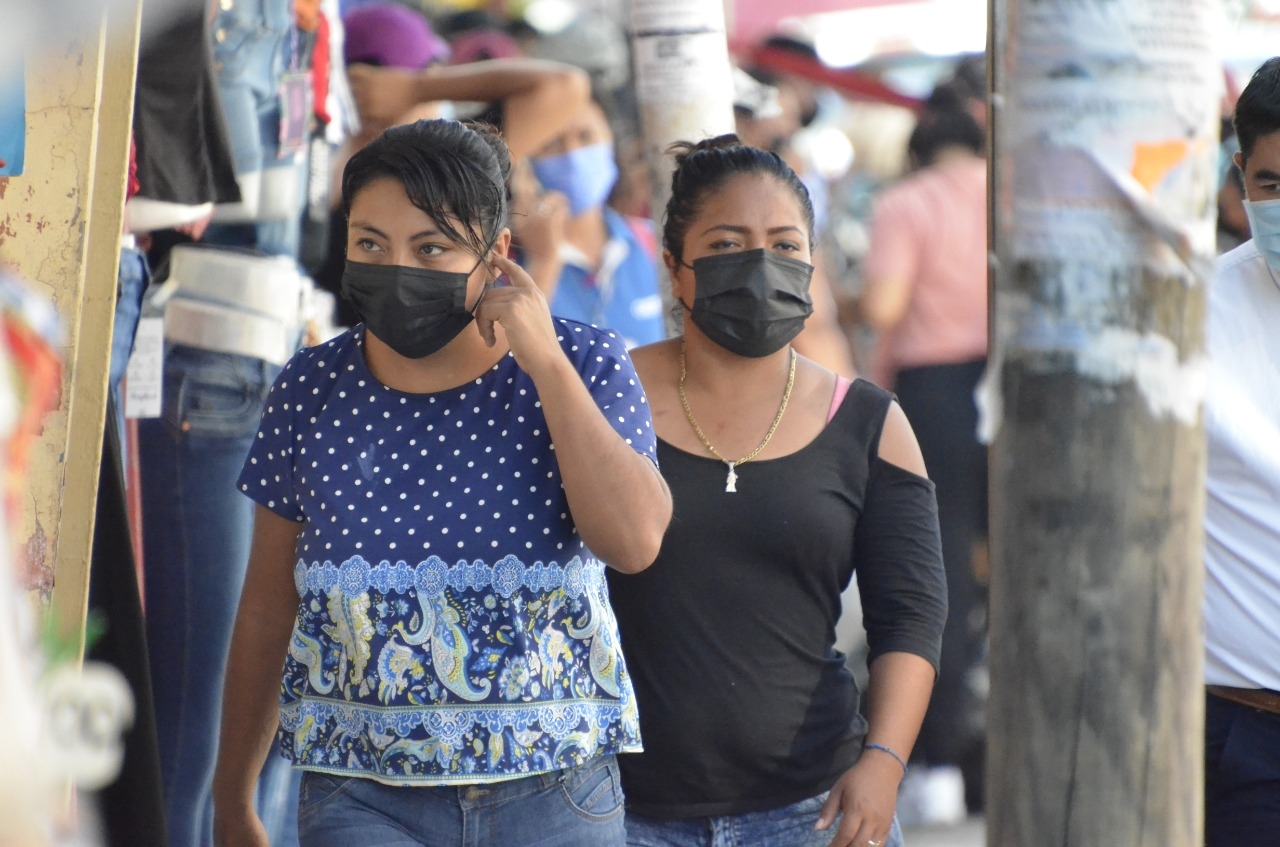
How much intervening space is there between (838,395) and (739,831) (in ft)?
2.67

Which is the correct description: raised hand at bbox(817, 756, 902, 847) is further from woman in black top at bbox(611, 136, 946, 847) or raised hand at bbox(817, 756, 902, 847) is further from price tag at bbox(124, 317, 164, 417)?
price tag at bbox(124, 317, 164, 417)

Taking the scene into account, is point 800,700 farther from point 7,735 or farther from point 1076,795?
point 7,735

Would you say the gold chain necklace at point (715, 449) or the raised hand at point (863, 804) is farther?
the gold chain necklace at point (715, 449)

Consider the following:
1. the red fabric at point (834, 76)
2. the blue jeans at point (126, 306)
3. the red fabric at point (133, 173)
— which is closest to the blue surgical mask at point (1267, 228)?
the blue jeans at point (126, 306)

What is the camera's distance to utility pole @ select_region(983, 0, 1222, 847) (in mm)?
1787

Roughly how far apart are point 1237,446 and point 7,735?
7.77 ft

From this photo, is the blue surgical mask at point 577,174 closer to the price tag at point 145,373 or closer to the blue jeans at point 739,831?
the price tag at point 145,373

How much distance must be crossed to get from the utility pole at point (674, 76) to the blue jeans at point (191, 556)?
1132mm

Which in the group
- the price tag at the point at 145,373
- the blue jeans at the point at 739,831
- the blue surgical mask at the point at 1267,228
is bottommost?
the blue jeans at the point at 739,831

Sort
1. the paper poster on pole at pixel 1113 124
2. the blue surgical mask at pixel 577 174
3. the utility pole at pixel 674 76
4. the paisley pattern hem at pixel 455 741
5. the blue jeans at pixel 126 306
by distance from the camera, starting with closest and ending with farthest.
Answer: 1. the paper poster on pole at pixel 1113 124
2. the paisley pattern hem at pixel 455 741
3. the blue jeans at pixel 126 306
4. the utility pole at pixel 674 76
5. the blue surgical mask at pixel 577 174

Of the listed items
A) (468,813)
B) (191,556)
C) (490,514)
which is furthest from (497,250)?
(191,556)

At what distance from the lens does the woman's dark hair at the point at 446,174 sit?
8.79 ft

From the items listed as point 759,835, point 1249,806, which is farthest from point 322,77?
point 1249,806

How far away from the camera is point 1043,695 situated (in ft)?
6.20
